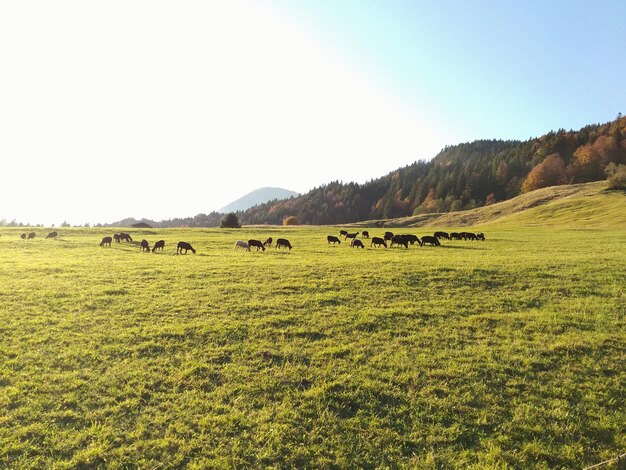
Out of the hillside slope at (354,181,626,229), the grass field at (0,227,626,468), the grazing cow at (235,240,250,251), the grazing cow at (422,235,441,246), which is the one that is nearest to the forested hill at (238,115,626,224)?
the hillside slope at (354,181,626,229)

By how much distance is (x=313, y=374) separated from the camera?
958 cm

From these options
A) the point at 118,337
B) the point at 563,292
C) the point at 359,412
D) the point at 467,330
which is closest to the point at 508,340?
the point at 467,330

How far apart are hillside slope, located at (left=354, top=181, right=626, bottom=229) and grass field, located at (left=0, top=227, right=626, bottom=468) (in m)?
56.2

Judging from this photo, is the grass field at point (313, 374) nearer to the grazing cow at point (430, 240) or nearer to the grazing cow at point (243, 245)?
the grazing cow at point (243, 245)

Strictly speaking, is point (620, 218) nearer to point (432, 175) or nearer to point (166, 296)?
point (166, 296)

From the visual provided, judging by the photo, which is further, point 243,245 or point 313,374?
point 243,245

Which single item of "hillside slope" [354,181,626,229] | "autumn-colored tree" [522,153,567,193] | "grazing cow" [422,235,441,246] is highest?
"autumn-colored tree" [522,153,567,193]

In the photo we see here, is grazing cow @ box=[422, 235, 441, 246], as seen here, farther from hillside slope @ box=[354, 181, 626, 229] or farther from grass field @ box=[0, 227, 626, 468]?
hillside slope @ box=[354, 181, 626, 229]

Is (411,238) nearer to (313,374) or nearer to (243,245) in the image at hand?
A: (243,245)

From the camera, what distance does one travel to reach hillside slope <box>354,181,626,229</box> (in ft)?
208

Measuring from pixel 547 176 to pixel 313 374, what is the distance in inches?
5928

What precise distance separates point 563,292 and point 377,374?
12.5m

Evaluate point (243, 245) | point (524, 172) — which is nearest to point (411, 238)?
point (243, 245)

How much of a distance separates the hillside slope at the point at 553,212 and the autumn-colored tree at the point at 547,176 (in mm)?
44128
